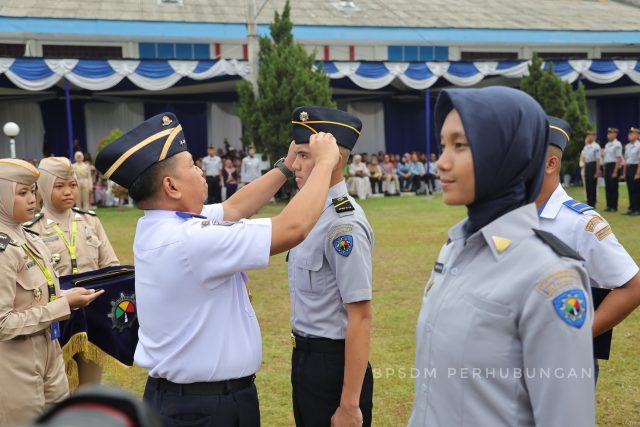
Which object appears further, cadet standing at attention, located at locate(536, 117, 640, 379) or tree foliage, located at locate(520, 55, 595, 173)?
tree foliage, located at locate(520, 55, 595, 173)

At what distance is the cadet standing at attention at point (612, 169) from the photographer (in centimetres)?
1499

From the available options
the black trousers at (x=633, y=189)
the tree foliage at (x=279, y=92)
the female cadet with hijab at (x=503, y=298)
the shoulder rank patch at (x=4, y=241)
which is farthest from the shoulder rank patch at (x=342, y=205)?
the tree foliage at (x=279, y=92)

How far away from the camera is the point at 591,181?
15953mm

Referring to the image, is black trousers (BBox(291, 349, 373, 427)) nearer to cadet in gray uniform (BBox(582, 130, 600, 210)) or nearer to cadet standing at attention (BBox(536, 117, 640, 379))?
cadet standing at attention (BBox(536, 117, 640, 379))

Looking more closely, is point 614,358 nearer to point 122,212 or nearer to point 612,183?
point 612,183

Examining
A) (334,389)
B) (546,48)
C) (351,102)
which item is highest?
(546,48)

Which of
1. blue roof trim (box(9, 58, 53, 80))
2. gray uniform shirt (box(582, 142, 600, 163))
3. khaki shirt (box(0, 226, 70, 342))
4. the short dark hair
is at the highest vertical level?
blue roof trim (box(9, 58, 53, 80))

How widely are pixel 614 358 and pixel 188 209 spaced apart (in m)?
4.35

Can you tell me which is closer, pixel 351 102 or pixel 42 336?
pixel 42 336

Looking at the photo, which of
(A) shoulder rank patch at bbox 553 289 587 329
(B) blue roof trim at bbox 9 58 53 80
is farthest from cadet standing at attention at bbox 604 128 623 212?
(B) blue roof trim at bbox 9 58 53 80

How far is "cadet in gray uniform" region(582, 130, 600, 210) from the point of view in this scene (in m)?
15.7

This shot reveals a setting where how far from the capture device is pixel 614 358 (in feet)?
17.7

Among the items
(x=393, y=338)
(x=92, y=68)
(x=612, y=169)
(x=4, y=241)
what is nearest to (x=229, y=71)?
(x=92, y=68)

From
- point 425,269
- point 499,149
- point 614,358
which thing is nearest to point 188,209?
point 499,149
